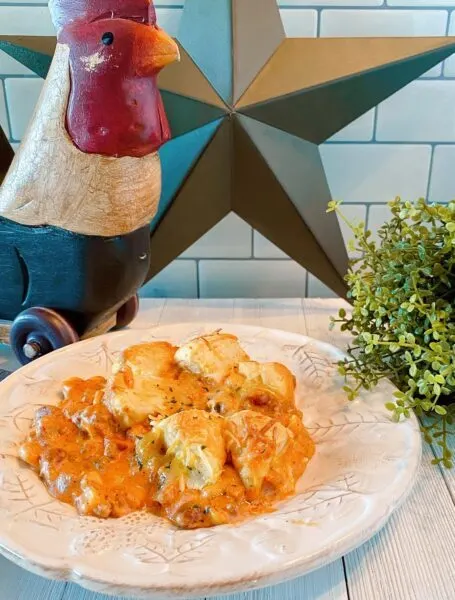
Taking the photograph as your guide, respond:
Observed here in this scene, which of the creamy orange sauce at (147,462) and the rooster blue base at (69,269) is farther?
the rooster blue base at (69,269)

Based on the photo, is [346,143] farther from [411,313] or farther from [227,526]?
[227,526]

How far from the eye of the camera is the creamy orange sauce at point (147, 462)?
0.46m

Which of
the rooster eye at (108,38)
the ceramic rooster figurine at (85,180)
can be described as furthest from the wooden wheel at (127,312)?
the rooster eye at (108,38)

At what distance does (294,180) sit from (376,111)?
21cm

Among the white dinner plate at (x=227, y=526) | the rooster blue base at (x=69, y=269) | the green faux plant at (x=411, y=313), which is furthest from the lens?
the rooster blue base at (x=69, y=269)

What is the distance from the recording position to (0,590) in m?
0.46

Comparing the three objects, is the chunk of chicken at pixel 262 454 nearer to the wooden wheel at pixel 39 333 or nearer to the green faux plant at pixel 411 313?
the green faux plant at pixel 411 313

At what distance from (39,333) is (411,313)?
0.40 meters

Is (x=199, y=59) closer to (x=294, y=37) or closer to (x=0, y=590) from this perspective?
(x=294, y=37)

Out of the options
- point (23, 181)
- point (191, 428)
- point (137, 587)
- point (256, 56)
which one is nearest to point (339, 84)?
point (256, 56)

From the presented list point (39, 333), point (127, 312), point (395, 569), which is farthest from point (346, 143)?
point (395, 569)

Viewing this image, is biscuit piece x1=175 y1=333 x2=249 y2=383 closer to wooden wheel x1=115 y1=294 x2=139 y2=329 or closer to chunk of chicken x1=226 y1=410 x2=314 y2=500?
chunk of chicken x1=226 y1=410 x2=314 y2=500

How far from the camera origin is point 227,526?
43cm

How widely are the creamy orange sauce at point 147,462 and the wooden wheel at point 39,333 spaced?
0.12 m
